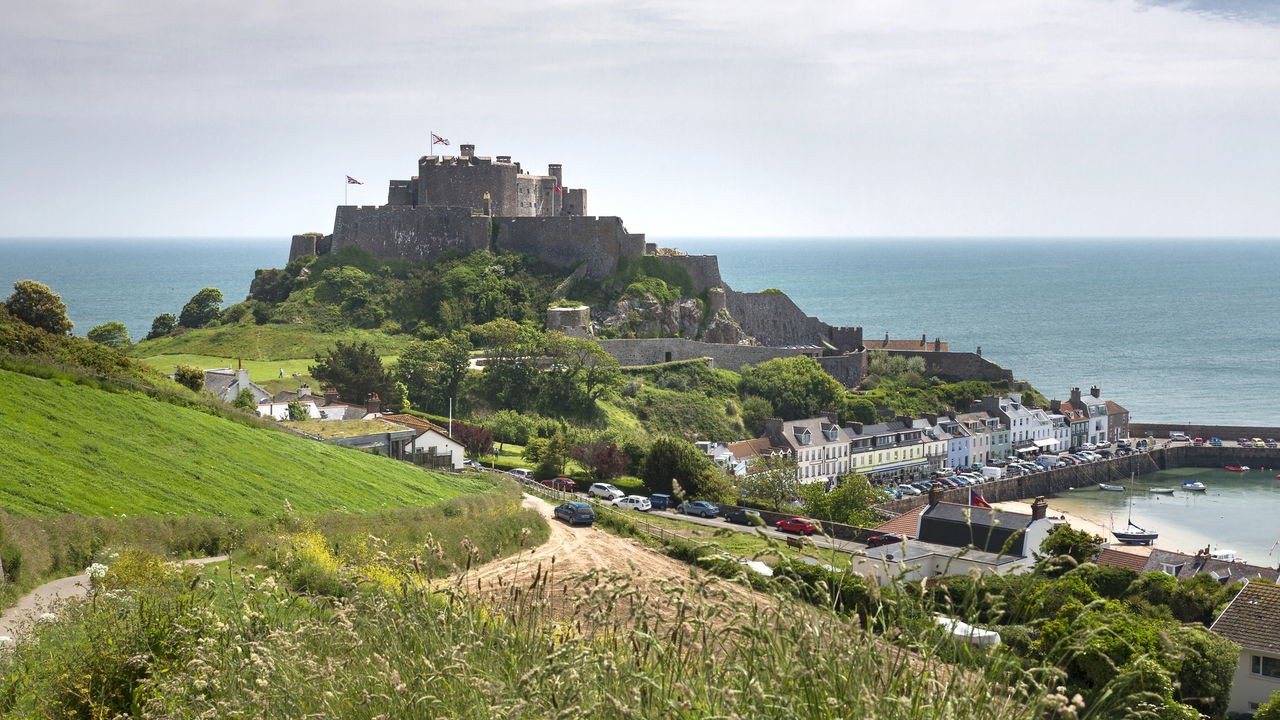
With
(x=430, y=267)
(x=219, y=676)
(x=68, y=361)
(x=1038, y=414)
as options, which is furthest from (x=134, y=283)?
(x=219, y=676)

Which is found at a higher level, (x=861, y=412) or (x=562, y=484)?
(x=861, y=412)

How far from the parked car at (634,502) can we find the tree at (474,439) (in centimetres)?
637

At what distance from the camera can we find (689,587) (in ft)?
19.7

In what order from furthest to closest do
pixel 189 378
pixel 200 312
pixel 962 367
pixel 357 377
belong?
pixel 962 367 → pixel 200 312 → pixel 357 377 → pixel 189 378

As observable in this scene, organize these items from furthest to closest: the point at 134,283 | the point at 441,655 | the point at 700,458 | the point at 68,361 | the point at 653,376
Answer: the point at 134,283 → the point at 653,376 → the point at 700,458 → the point at 68,361 → the point at 441,655

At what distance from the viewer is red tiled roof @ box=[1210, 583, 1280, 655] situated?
18.2m

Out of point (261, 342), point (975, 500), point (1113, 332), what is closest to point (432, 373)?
point (261, 342)

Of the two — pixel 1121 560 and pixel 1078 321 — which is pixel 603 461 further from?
pixel 1078 321

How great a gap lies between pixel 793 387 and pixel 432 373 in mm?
16300

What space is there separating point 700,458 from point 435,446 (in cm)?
941

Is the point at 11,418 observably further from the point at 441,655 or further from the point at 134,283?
the point at 134,283

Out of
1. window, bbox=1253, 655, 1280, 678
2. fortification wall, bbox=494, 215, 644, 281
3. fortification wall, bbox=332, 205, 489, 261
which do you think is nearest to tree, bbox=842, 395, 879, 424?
fortification wall, bbox=494, 215, 644, 281

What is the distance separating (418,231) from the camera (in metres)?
57.5

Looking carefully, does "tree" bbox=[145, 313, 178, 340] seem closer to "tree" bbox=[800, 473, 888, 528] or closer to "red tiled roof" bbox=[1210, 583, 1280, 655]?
"tree" bbox=[800, 473, 888, 528]
